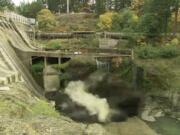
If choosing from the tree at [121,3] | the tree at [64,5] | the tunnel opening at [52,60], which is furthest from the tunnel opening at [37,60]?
the tree at [64,5]

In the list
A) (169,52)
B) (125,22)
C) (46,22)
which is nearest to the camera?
(169,52)

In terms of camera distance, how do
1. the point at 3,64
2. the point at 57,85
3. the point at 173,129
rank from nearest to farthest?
the point at 173,129 < the point at 3,64 < the point at 57,85

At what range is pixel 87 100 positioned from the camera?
3547 centimetres

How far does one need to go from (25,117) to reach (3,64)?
48.5 feet

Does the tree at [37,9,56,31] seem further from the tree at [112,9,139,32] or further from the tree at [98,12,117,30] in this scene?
the tree at [112,9,139,32]

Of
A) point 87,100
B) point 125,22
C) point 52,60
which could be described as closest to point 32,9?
point 125,22

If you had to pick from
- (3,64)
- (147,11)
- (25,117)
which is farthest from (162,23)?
(25,117)

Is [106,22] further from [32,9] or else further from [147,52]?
[32,9]

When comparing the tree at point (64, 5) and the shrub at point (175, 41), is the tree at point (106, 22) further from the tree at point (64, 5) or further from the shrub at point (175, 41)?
the tree at point (64, 5)

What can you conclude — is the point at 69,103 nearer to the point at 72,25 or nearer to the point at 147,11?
the point at 147,11

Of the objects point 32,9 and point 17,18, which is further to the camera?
point 32,9

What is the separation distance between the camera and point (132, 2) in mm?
65250

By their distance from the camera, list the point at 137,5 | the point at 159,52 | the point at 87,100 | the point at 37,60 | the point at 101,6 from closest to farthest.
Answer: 1. the point at 87,100
2. the point at 37,60
3. the point at 159,52
4. the point at 137,5
5. the point at 101,6

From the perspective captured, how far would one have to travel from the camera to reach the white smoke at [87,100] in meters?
33.3
